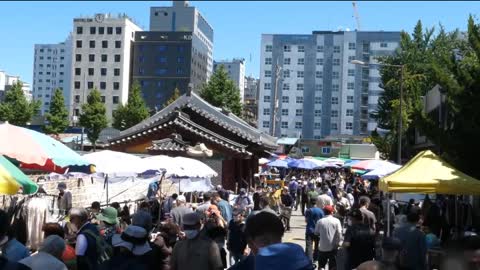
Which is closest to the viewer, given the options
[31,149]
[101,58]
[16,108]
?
[31,149]

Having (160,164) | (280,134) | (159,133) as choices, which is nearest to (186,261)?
(160,164)

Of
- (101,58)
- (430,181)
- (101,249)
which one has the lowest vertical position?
(101,249)

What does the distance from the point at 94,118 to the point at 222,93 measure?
63.6 feet

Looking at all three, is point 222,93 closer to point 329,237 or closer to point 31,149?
point 329,237

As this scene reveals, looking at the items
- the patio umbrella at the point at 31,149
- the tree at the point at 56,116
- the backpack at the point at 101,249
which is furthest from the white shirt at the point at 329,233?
the tree at the point at 56,116

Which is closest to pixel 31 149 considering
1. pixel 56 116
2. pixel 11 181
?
pixel 11 181

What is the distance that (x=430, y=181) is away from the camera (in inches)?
484

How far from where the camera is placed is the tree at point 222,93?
57844mm

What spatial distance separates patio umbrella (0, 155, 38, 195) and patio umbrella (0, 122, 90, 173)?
0.97 m

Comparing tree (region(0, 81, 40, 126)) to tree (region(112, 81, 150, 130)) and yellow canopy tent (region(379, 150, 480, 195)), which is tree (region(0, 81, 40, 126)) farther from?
yellow canopy tent (region(379, 150, 480, 195))

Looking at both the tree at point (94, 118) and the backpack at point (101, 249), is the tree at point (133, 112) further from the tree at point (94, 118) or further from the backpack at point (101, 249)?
the backpack at point (101, 249)

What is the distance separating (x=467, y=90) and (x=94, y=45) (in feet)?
367

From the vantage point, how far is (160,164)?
16812 millimetres

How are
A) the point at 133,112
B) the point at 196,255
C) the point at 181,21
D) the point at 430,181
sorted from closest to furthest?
the point at 196,255 → the point at 430,181 → the point at 133,112 → the point at 181,21
